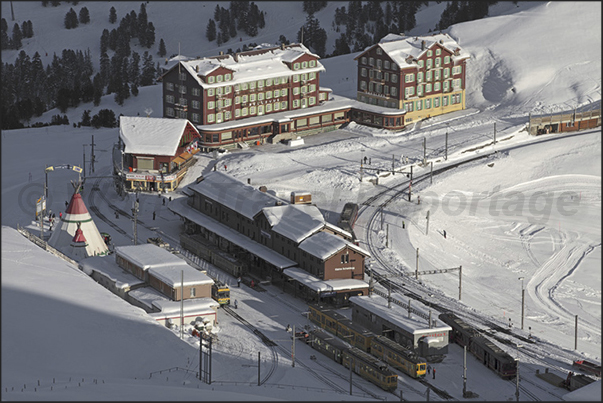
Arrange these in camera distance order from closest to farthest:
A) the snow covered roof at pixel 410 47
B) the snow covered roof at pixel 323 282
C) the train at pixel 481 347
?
the train at pixel 481 347 < the snow covered roof at pixel 323 282 < the snow covered roof at pixel 410 47

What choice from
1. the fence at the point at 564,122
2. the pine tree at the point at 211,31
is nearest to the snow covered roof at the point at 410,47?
the fence at the point at 564,122

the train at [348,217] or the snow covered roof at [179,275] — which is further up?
the snow covered roof at [179,275]

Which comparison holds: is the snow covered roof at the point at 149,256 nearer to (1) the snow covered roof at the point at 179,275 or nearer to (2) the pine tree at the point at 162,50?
(1) the snow covered roof at the point at 179,275

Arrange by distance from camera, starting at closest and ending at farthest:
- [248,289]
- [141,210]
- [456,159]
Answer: [248,289]
[141,210]
[456,159]

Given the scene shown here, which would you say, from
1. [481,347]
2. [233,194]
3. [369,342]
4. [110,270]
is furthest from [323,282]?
[110,270]

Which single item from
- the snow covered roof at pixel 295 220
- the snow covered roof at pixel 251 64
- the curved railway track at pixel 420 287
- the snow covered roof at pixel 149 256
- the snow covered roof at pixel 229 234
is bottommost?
the curved railway track at pixel 420 287

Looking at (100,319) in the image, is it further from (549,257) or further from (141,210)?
(549,257)

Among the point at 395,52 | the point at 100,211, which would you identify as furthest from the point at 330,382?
the point at 395,52
